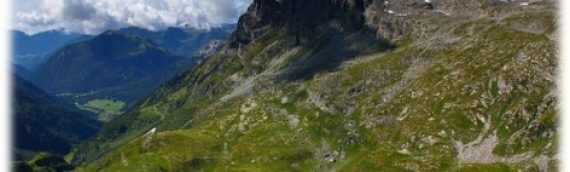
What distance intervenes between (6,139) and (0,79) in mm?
1470

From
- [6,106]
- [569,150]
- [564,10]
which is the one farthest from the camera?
[564,10]

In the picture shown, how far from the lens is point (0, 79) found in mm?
14805

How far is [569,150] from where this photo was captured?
13555mm

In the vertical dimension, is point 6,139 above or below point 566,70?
below

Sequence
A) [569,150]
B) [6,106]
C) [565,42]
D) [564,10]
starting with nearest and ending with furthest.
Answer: [569,150] → [6,106] → [564,10] → [565,42]

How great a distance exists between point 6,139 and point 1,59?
6.35ft

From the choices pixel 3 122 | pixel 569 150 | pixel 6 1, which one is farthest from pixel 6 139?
pixel 569 150

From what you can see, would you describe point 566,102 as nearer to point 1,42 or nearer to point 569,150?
point 569,150

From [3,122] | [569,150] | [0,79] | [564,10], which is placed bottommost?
[569,150]

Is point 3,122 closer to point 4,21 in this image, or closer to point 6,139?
point 6,139

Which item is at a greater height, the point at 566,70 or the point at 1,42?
the point at 1,42

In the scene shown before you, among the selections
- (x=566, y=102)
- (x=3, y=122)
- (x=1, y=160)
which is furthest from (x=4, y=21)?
(x=566, y=102)

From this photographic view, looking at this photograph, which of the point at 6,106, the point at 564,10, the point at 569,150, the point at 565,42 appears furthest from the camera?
the point at 565,42

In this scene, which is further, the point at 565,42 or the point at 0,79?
the point at 565,42
